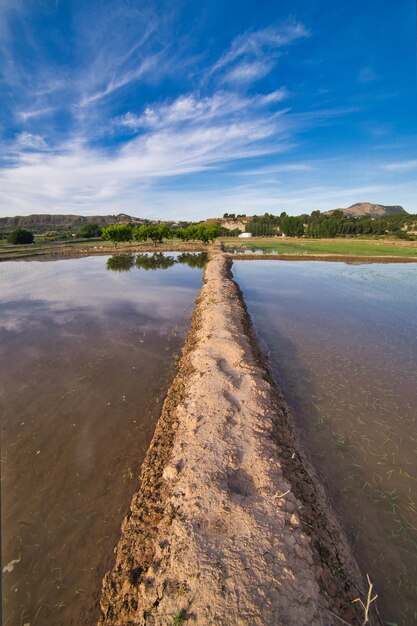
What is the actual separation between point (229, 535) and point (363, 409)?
19.9 feet

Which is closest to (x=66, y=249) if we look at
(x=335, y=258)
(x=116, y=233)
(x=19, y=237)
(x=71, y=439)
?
(x=116, y=233)

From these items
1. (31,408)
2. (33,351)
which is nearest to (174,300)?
(33,351)

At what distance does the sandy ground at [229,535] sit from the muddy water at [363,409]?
628mm

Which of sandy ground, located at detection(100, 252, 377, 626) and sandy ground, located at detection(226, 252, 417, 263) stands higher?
sandy ground, located at detection(226, 252, 417, 263)

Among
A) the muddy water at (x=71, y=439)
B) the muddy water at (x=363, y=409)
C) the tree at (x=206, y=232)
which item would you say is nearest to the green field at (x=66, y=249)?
the tree at (x=206, y=232)

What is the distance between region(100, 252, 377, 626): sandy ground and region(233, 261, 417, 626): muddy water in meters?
0.63

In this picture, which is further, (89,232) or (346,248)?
(89,232)

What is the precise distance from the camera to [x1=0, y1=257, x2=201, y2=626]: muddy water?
4125 millimetres

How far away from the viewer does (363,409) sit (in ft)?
26.1

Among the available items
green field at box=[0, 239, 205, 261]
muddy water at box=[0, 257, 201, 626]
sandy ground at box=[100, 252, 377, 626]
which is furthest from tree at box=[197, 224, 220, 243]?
sandy ground at box=[100, 252, 377, 626]

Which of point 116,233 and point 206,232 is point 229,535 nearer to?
point 116,233

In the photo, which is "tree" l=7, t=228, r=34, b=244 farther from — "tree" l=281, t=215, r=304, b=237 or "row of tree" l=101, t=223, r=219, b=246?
"tree" l=281, t=215, r=304, b=237

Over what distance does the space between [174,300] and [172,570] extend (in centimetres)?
1737

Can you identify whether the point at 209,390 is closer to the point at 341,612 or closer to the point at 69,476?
the point at 69,476
